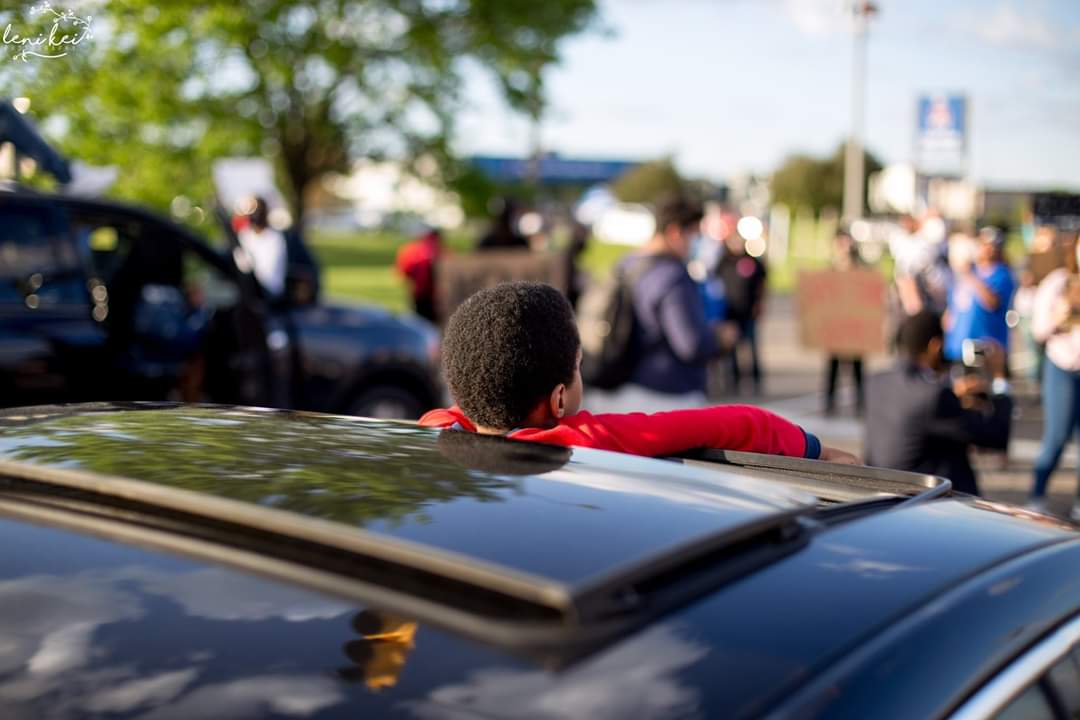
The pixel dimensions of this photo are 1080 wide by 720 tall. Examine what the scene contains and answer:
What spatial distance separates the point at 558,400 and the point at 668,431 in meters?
0.25

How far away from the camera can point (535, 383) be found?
269 centimetres

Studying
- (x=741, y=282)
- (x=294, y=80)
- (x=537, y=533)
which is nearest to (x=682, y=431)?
(x=537, y=533)

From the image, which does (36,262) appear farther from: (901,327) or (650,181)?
(650,181)

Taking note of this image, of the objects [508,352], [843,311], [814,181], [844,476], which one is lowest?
[843,311]

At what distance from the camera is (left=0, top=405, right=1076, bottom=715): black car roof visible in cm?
136

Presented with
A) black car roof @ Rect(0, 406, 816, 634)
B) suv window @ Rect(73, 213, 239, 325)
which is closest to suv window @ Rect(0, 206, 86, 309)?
suv window @ Rect(73, 213, 239, 325)

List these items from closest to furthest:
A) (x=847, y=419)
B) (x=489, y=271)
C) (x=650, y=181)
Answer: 1. (x=489, y=271)
2. (x=847, y=419)
3. (x=650, y=181)

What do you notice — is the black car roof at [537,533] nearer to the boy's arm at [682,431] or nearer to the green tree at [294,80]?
the boy's arm at [682,431]

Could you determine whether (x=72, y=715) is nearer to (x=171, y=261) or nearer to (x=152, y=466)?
(x=152, y=466)

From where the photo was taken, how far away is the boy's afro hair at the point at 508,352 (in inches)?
105

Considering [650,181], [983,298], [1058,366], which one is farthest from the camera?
[650,181]

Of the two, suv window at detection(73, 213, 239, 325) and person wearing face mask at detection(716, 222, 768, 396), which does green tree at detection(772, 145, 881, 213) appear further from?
suv window at detection(73, 213, 239, 325)

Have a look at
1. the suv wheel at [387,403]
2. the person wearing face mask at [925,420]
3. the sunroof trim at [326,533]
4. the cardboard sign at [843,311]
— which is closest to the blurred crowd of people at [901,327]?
the person wearing face mask at [925,420]

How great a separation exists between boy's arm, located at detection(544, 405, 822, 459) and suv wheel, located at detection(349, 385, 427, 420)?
5257 mm
